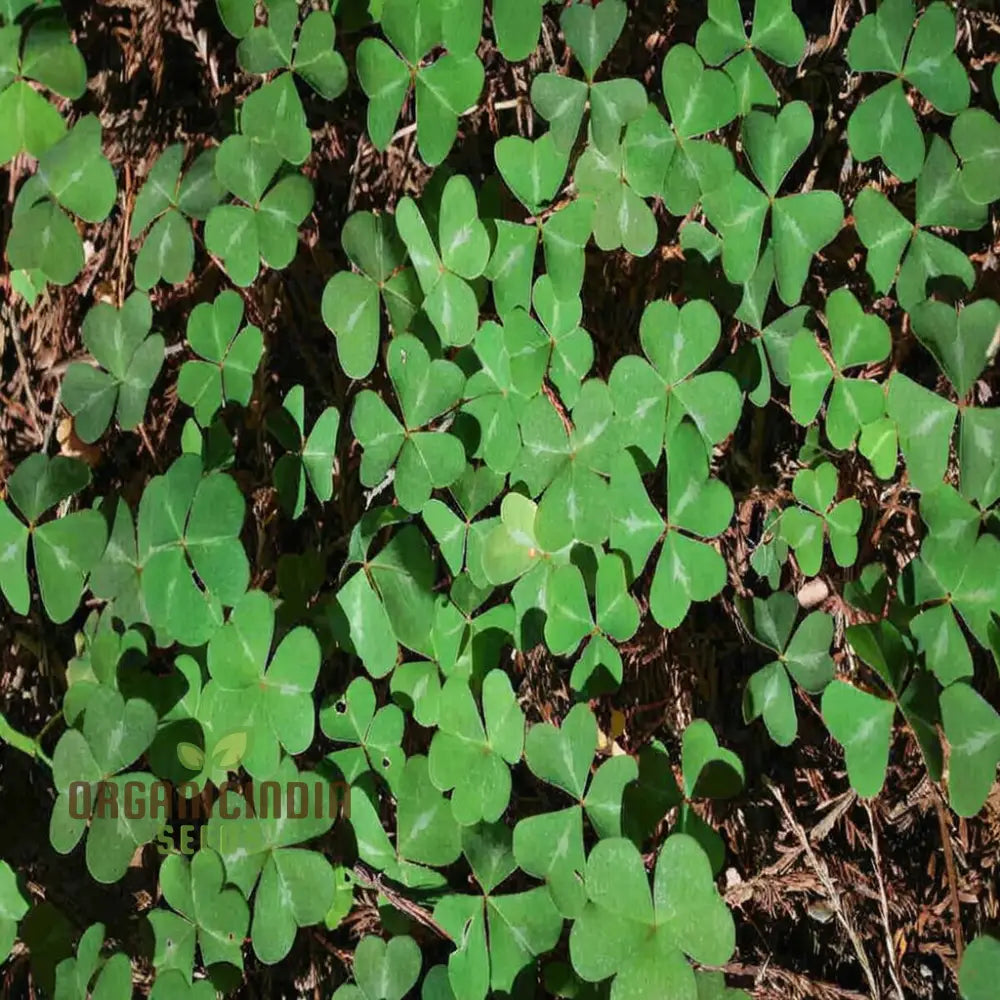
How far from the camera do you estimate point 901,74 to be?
1420 mm

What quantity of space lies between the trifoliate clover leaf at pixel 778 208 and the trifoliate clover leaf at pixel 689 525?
26 centimetres

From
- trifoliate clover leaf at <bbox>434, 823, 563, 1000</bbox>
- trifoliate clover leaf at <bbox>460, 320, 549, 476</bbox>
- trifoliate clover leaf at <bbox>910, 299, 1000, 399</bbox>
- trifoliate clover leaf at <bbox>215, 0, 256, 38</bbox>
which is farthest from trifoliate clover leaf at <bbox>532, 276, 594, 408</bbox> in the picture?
trifoliate clover leaf at <bbox>434, 823, 563, 1000</bbox>

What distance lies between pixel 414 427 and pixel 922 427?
2.31 feet

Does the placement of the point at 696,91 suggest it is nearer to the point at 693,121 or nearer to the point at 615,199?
the point at 693,121

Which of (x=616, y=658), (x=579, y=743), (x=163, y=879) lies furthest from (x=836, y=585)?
(x=163, y=879)

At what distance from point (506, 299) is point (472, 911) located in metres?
0.87

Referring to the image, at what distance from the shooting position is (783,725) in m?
1.44

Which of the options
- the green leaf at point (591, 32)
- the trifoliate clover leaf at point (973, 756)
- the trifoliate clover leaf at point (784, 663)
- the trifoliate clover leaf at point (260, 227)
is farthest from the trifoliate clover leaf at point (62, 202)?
the trifoliate clover leaf at point (973, 756)

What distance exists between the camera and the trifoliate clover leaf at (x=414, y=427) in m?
1.50

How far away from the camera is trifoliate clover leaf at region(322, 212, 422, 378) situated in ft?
5.15

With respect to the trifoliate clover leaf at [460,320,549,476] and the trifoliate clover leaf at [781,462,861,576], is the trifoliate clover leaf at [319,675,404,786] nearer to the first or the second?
the trifoliate clover leaf at [460,320,549,476]

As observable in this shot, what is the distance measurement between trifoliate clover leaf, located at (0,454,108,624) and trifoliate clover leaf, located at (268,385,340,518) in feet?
1.01

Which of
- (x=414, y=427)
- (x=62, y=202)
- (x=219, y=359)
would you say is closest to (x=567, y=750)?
(x=414, y=427)

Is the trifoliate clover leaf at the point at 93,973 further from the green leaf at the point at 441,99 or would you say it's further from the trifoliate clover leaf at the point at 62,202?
the green leaf at the point at 441,99
